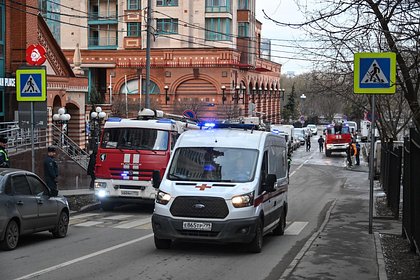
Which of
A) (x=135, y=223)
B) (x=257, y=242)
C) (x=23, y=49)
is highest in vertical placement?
(x=23, y=49)

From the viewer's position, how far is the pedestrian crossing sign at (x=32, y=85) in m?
17.5

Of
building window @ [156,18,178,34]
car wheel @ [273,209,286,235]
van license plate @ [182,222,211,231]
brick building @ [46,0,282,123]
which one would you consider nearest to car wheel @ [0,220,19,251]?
van license plate @ [182,222,211,231]

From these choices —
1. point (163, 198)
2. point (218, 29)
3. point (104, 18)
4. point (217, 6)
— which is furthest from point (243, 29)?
point (163, 198)

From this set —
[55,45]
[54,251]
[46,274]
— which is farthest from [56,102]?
[46,274]

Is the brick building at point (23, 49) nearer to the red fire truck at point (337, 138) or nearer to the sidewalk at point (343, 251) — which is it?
the sidewalk at point (343, 251)

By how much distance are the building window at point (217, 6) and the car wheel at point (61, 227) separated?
5610cm

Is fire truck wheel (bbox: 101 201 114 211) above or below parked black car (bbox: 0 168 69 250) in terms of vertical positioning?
below

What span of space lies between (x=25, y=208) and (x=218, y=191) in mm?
3883

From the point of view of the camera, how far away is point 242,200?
12.6 m

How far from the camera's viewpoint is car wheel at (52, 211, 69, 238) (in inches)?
591

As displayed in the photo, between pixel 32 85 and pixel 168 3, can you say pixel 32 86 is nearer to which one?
pixel 32 85

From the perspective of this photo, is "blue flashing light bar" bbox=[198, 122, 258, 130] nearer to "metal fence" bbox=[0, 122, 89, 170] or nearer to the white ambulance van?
the white ambulance van

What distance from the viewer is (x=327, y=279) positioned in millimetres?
10609

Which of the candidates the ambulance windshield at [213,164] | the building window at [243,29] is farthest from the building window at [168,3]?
the ambulance windshield at [213,164]
